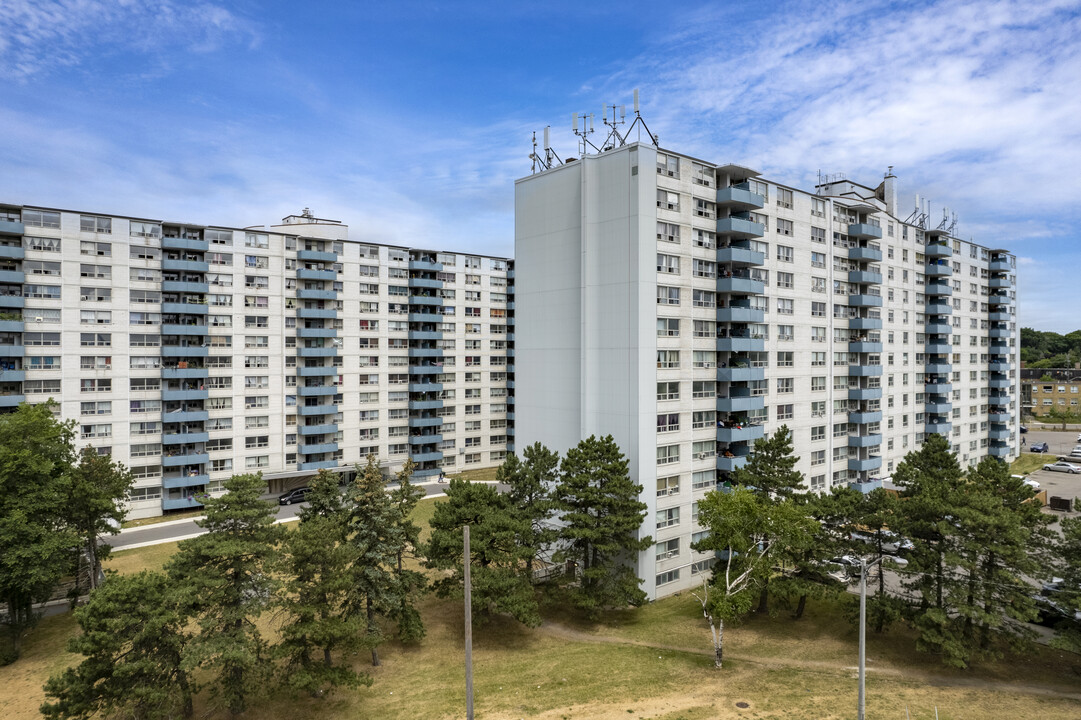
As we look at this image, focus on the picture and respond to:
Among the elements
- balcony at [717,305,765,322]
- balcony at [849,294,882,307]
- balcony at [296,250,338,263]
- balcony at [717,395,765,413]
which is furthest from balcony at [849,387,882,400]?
balcony at [296,250,338,263]

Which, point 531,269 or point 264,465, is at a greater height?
point 531,269

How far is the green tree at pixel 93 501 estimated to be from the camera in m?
37.9

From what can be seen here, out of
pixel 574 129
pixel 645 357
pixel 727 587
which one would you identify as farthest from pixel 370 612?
pixel 574 129

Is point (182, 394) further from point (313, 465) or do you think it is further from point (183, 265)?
point (313, 465)

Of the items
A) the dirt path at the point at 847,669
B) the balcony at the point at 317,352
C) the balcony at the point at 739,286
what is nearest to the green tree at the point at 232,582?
the dirt path at the point at 847,669

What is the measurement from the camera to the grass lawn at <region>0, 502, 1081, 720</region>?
1062 inches

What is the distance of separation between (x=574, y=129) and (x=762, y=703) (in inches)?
1593

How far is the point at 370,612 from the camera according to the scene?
106 feet

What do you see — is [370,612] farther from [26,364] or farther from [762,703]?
[26,364]

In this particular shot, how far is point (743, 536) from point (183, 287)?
58.4m

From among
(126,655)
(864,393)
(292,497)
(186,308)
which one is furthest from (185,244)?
(864,393)

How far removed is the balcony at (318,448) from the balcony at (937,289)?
72160 millimetres

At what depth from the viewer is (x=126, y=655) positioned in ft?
80.5

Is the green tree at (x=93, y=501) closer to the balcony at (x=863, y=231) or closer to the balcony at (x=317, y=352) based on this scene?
the balcony at (x=317, y=352)
